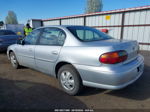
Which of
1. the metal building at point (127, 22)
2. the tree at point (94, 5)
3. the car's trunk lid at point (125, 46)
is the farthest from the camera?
the tree at point (94, 5)

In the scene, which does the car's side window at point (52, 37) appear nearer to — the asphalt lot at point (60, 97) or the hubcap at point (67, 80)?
the hubcap at point (67, 80)

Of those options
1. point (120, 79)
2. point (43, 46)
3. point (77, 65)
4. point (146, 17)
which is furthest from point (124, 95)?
point (146, 17)

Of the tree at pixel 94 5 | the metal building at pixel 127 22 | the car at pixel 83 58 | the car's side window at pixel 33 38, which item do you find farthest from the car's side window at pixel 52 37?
the tree at pixel 94 5

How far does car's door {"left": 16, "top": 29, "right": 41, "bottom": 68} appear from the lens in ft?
12.0

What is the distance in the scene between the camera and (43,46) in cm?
328

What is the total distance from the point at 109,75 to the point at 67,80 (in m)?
1.04

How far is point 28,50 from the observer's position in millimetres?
3760

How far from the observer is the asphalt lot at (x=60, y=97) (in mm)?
2488

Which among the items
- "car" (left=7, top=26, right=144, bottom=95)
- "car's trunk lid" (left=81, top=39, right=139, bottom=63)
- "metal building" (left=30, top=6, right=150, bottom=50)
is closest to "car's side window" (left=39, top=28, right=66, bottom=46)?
"car" (left=7, top=26, right=144, bottom=95)

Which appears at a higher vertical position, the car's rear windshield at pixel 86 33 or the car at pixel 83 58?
the car's rear windshield at pixel 86 33

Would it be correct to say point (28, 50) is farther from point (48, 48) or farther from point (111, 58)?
point (111, 58)

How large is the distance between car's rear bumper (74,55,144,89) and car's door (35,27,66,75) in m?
0.71

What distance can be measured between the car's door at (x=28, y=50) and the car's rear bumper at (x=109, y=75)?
5.60ft

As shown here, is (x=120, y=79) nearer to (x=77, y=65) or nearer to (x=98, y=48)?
(x=98, y=48)
